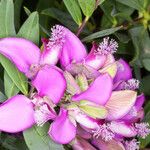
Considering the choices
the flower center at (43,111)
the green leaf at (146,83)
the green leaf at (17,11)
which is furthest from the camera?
the green leaf at (146,83)

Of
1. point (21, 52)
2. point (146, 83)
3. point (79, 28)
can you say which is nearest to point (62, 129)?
point (21, 52)

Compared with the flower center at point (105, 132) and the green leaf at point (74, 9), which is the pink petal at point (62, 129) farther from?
the green leaf at point (74, 9)

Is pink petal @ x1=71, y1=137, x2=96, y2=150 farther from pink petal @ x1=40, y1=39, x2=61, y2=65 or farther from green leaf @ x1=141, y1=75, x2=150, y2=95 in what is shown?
green leaf @ x1=141, y1=75, x2=150, y2=95

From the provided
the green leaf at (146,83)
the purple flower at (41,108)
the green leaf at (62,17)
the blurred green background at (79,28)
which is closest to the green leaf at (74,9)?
the blurred green background at (79,28)

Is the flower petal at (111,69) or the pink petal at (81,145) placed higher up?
the flower petal at (111,69)

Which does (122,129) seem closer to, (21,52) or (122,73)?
(122,73)

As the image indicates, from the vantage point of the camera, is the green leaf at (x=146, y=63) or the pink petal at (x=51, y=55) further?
the green leaf at (x=146, y=63)

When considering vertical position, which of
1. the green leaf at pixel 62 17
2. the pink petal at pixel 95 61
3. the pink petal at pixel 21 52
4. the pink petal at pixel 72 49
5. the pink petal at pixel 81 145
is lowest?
the pink petal at pixel 81 145
